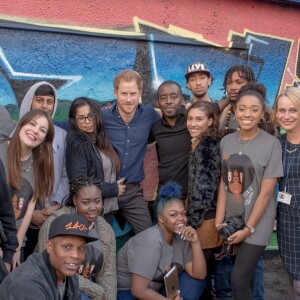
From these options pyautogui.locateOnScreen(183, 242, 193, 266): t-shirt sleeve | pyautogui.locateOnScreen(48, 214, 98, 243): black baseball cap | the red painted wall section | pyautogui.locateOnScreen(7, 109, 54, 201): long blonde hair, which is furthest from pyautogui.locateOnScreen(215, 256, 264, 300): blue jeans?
the red painted wall section

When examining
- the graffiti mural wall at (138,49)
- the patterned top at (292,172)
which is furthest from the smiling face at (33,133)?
the patterned top at (292,172)

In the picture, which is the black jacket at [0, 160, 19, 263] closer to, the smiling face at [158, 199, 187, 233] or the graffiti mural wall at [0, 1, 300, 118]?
the smiling face at [158, 199, 187, 233]

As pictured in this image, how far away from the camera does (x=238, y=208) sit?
3686 mm

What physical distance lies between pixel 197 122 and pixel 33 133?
130cm

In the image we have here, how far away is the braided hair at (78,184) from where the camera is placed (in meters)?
3.65

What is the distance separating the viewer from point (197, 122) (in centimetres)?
390

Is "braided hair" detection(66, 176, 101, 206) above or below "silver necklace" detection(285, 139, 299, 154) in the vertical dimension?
below

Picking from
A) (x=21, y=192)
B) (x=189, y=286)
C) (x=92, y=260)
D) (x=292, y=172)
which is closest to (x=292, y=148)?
(x=292, y=172)

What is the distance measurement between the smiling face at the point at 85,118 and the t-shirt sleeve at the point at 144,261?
3.47 feet

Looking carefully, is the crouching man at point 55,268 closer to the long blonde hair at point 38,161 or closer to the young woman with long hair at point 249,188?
the long blonde hair at point 38,161

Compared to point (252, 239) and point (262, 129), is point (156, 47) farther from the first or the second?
point (252, 239)

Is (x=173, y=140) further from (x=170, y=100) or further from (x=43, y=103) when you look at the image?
(x=43, y=103)

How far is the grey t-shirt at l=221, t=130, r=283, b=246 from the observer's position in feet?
11.7

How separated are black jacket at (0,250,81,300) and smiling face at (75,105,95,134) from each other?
156cm
